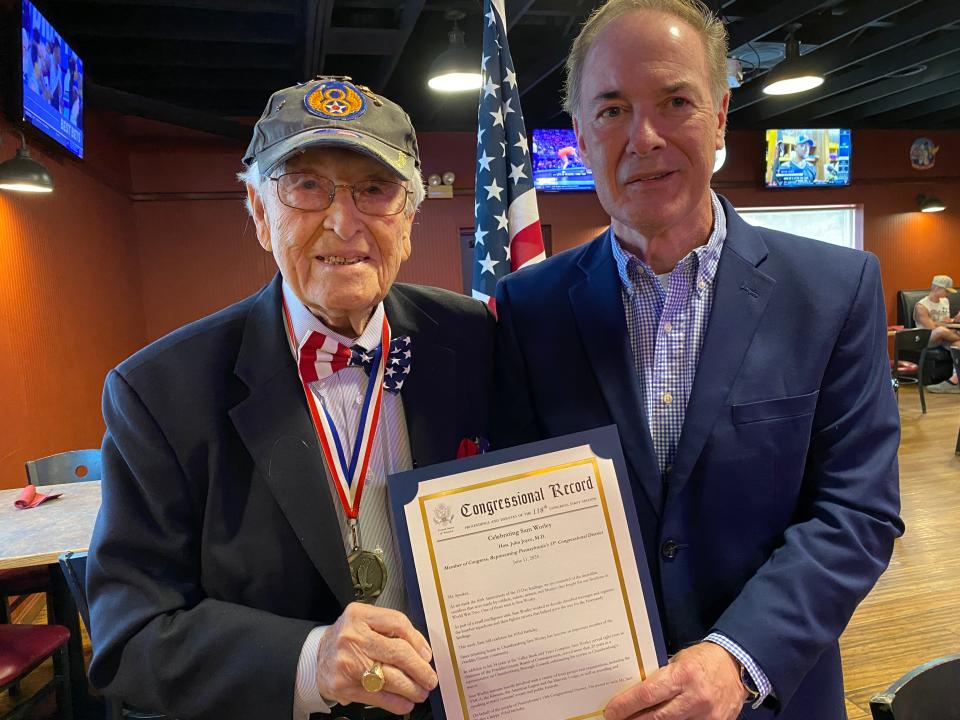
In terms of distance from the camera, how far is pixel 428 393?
4.38 feet

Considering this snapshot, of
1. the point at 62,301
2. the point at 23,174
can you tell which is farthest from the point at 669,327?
the point at 62,301

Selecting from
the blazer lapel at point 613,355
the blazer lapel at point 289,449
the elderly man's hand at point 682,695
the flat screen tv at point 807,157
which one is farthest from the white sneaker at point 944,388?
the blazer lapel at point 289,449

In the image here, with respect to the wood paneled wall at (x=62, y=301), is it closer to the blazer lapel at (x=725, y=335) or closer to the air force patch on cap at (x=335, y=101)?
the air force patch on cap at (x=335, y=101)

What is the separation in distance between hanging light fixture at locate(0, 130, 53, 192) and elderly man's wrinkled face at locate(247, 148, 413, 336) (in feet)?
11.4

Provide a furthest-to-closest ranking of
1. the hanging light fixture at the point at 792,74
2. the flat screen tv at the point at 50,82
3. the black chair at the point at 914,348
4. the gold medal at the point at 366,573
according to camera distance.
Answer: the black chair at the point at 914,348 < the hanging light fixture at the point at 792,74 < the flat screen tv at the point at 50,82 < the gold medal at the point at 366,573

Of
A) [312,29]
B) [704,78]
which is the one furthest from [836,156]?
[704,78]

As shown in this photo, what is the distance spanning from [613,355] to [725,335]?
212mm

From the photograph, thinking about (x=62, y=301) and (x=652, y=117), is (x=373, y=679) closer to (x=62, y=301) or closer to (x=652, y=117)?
(x=652, y=117)

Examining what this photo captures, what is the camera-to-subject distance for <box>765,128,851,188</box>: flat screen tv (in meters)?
10.3

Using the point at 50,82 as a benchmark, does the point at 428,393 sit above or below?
below

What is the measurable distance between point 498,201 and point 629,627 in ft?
7.07

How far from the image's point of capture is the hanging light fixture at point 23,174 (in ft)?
12.5

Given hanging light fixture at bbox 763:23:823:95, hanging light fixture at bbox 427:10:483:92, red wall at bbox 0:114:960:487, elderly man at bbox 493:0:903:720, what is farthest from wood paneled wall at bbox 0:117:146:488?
hanging light fixture at bbox 763:23:823:95

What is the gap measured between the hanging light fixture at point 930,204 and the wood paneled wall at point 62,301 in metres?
12.1
